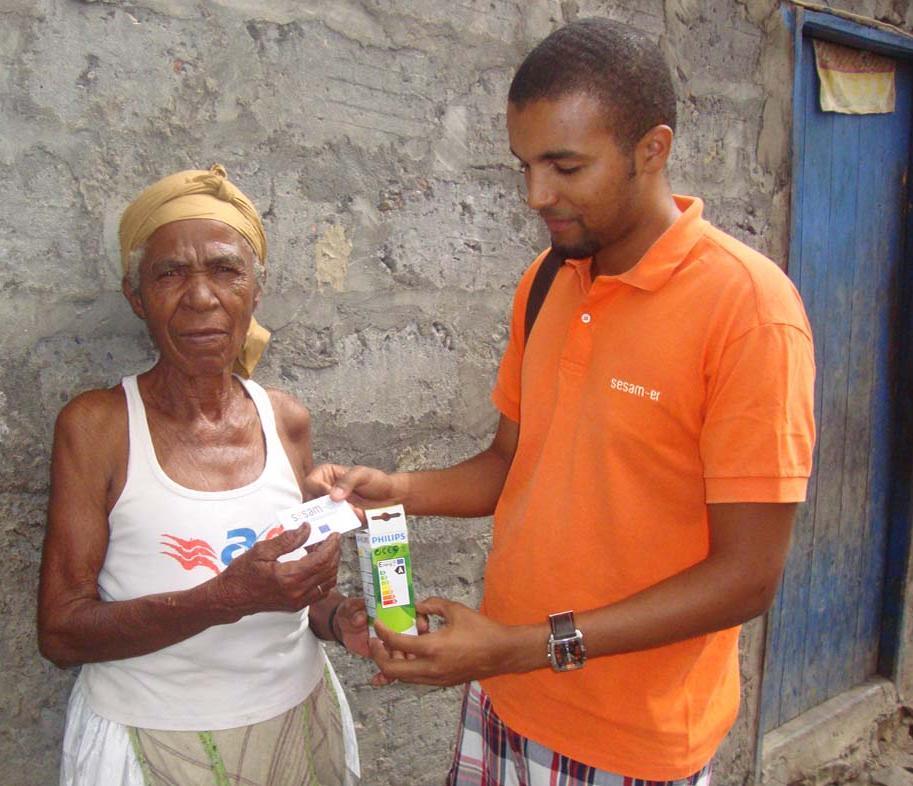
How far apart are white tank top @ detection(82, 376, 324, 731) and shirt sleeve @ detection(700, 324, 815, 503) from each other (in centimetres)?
85

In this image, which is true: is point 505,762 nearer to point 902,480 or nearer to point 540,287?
point 540,287

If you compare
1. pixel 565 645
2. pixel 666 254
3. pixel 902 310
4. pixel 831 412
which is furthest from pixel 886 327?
pixel 565 645

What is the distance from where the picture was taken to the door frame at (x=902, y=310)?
3439mm

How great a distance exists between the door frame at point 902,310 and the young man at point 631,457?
1950mm

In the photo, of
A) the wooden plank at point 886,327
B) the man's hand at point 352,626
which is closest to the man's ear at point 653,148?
the man's hand at point 352,626

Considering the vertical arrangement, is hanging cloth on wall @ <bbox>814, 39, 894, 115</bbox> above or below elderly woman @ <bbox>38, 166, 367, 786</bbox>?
above

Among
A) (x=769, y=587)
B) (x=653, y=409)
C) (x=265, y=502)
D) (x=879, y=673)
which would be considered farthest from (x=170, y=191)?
(x=879, y=673)

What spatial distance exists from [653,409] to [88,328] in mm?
1166

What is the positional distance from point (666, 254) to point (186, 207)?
2.90ft

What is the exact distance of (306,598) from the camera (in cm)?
167

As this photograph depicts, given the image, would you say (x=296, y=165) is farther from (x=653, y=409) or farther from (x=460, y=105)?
(x=653, y=409)

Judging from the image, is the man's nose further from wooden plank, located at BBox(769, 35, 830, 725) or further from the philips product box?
wooden plank, located at BBox(769, 35, 830, 725)

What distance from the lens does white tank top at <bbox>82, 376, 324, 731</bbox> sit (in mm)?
1678

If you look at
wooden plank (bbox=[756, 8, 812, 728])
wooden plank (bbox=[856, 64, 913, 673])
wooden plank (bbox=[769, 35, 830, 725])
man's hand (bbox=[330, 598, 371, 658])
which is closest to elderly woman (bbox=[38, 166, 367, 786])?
man's hand (bbox=[330, 598, 371, 658])
